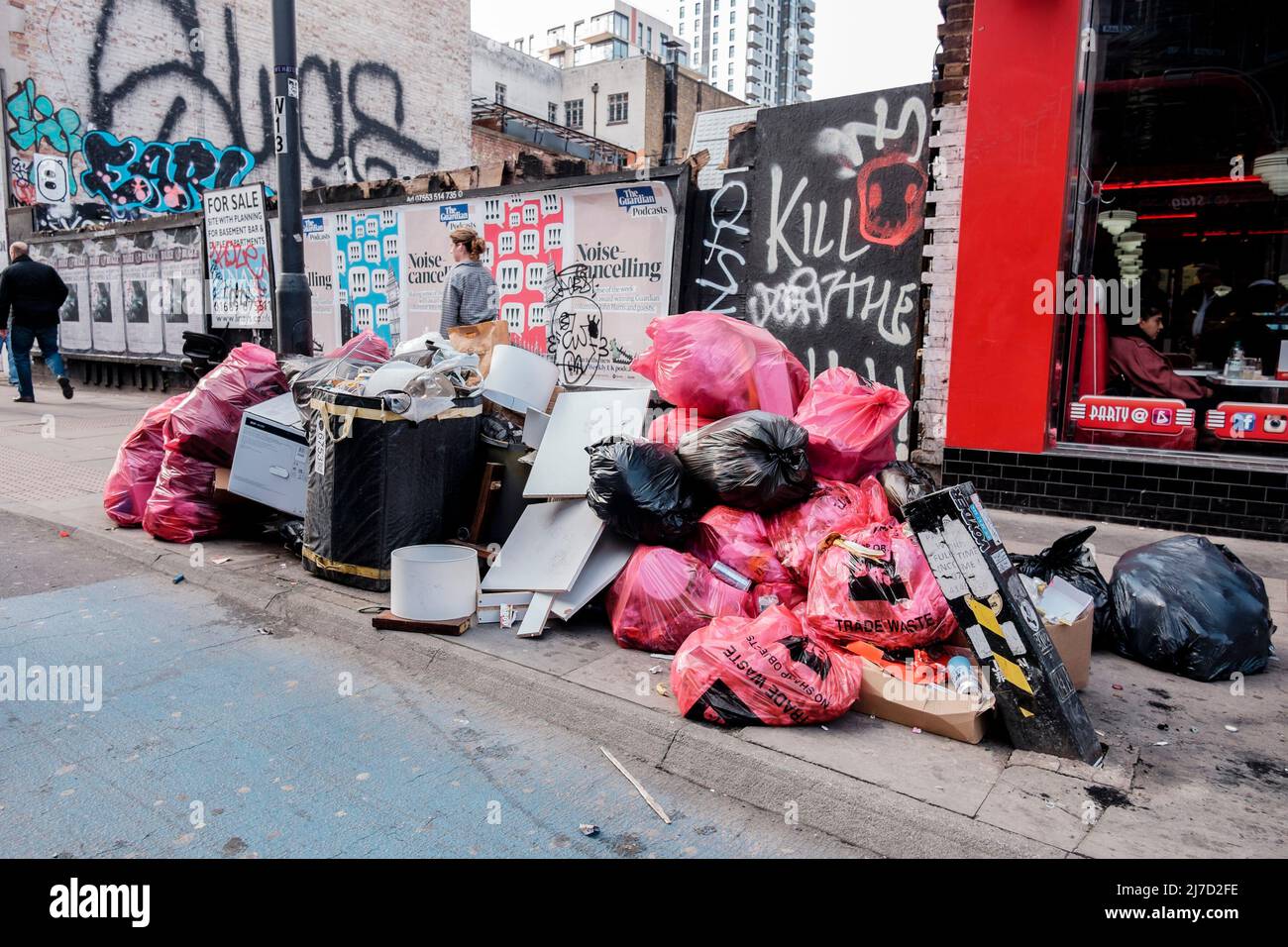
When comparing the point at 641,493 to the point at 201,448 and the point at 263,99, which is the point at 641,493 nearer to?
the point at 201,448

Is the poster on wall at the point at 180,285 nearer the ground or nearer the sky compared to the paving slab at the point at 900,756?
nearer the sky

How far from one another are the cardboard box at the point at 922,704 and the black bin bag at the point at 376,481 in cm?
227

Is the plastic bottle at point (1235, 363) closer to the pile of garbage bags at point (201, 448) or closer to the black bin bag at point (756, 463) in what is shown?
the black bin bag at point (756, 463)

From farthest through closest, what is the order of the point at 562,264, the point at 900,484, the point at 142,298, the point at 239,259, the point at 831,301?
the point at 142,298 → the point at 239,259 → the point at 562,264 → the point at 831,301 → the point at 900,484

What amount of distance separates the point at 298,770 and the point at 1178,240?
7.23 m

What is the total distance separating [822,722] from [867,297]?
4161 mm

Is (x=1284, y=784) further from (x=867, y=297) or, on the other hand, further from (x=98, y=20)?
(x=98, y=20)

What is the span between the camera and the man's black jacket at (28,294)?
38.0ft

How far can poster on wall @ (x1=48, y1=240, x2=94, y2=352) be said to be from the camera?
14.7 m

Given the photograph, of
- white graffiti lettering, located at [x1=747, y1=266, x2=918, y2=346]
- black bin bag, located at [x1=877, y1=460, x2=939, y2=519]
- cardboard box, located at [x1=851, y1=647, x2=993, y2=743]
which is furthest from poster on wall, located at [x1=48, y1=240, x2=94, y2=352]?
cardboard box, located at [x1=851, y1=647, x2=993, y2=743]

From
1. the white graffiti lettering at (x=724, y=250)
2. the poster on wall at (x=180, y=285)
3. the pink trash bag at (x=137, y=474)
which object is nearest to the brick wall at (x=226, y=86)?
the poster on wall at (x=180, y=285)

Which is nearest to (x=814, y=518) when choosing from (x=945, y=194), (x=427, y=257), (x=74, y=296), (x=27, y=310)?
(x=945, y=194)

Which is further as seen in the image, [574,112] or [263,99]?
[574,112]

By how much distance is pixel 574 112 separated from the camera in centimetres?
5388
